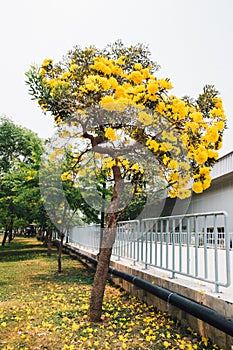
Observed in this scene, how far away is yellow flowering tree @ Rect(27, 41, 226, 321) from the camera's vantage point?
402 cm

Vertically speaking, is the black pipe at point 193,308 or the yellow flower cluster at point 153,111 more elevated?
the yellow flower cluster at point 153,111

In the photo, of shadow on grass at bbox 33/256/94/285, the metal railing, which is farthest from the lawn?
shadow on grass at bbox 33/256/94/285

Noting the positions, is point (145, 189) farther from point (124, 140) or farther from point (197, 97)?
point (197, 97)

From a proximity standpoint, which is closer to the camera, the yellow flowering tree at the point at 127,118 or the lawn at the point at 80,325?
the lawn at the point at 80,325

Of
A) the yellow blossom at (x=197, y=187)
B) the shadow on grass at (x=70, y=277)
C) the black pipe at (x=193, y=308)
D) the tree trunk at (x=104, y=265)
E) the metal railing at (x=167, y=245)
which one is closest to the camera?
the black pipe at (x=193, y=308)

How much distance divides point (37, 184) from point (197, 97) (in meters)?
A: 7.59

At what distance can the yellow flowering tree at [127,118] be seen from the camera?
4020 mm

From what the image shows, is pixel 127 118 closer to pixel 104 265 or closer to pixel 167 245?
pixel 167 245

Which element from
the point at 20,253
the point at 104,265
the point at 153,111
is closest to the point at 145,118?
the point at 153,111

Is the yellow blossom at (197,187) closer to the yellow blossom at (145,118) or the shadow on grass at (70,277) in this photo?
the yellow blossom at (145,118)

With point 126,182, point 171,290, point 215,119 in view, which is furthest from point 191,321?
point 215,119

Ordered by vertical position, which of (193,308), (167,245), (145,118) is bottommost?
(193,308)

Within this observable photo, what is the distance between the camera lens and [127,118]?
4180mm

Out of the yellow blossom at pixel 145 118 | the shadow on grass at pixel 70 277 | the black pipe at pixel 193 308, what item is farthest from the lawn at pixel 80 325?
the yellow blossom at pixel 145 118
